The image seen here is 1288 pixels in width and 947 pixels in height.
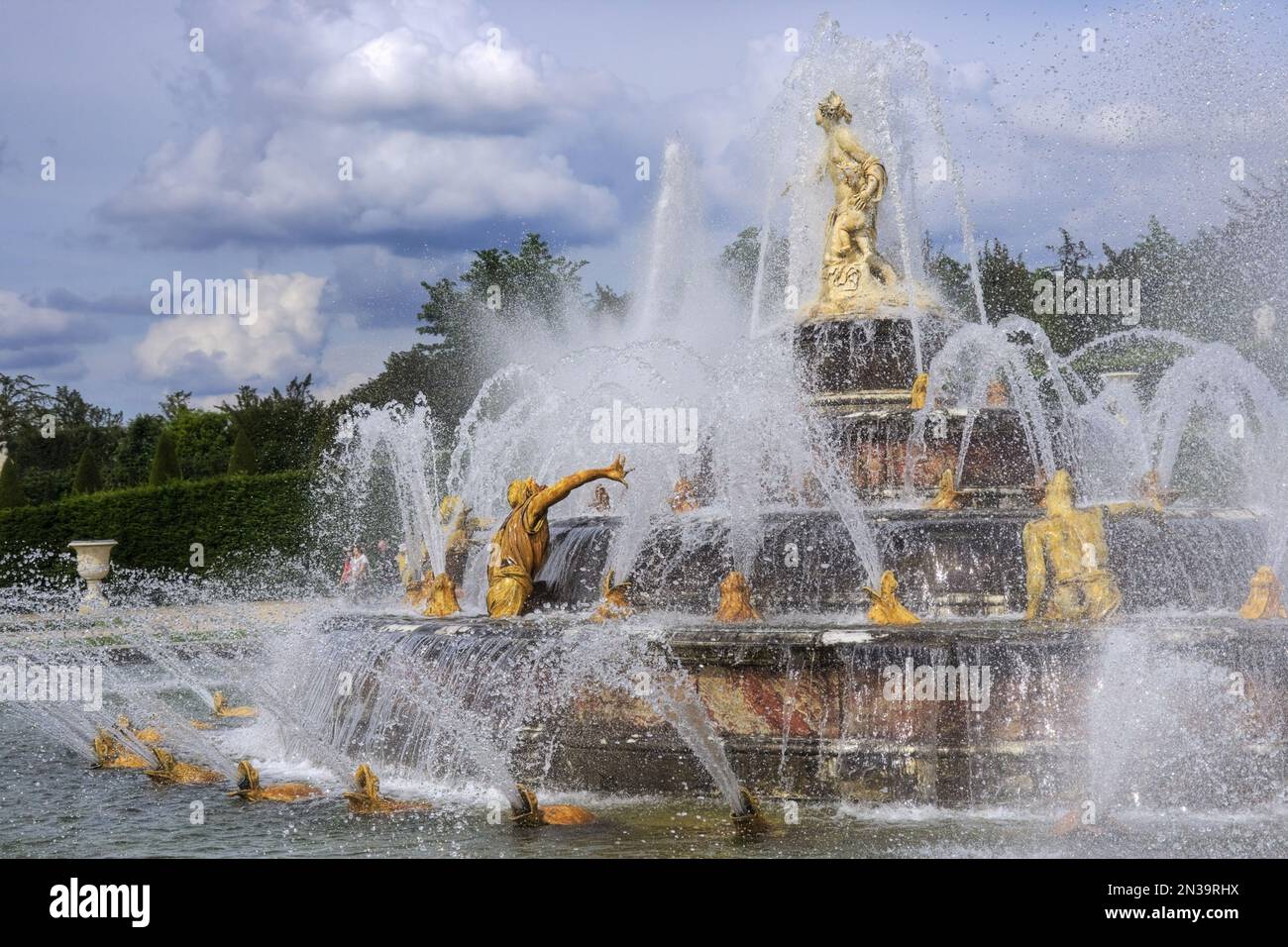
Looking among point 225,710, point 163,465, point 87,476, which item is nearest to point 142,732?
point 225,710

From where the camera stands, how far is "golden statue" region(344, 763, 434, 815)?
7914 millimetres

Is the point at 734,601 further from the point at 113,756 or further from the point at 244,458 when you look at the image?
the point at 244,458

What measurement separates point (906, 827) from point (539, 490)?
13.0 ft

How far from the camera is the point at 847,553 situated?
957 centimetres

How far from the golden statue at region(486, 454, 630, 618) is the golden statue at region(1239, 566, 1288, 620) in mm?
4188

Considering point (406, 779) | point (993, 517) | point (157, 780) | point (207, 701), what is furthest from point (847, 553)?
point (207, 701)

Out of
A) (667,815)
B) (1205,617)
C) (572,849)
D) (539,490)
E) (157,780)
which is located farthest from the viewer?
(539,490)

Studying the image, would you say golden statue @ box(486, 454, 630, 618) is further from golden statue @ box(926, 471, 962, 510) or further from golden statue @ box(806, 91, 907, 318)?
golden statue @ box(806, 91, 907, 318)

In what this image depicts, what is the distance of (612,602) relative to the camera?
31.0ft

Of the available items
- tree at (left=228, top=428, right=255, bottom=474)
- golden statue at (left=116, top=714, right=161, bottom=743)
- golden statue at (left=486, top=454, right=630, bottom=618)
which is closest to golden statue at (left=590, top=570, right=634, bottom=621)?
golden statue at (left=486, top=454, right=630, bottom=618)

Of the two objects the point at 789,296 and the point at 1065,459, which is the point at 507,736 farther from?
the point at 789,296

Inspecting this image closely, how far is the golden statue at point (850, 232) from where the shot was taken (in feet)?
44.9

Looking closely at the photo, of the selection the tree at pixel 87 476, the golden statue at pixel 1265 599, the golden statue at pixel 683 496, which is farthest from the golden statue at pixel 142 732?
the tree at pixel 87 476

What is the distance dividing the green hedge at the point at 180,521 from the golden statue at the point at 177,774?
2196 centimetres
